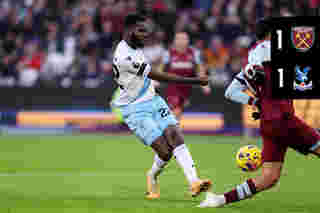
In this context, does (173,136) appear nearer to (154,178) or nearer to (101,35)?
(154,178)

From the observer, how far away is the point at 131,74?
9.15 m

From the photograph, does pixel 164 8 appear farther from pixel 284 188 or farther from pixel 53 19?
pixel 284 188

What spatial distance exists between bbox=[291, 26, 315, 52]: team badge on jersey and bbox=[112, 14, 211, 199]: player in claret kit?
2177mm

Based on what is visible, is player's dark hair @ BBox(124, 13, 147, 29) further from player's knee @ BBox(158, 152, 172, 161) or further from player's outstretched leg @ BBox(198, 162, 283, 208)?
player's outstretched leg @ BBox(198, 162, 283, 208)

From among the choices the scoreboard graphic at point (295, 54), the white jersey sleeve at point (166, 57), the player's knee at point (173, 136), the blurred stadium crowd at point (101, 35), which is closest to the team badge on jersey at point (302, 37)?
the scoreboard graphic at point (295, 54)

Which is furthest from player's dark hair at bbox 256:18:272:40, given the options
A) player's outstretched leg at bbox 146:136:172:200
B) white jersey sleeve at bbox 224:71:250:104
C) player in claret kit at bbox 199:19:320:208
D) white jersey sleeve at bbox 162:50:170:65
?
white jersey sleeve at bbox 162:50:170:65

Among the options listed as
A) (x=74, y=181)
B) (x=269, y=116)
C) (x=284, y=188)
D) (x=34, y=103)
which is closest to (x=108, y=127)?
(x=34, y=103)

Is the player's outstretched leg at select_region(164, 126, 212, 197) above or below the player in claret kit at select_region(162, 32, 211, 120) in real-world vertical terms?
below

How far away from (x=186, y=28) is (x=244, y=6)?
7.11 feet

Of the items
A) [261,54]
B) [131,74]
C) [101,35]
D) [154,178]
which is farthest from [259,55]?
[101,35]

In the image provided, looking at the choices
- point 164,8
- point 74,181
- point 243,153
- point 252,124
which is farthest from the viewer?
point 164,8

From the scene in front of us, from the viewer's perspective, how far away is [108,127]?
21.5 meters

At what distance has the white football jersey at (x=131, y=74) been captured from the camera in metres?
9.06

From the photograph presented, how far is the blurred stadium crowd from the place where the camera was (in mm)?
22047
